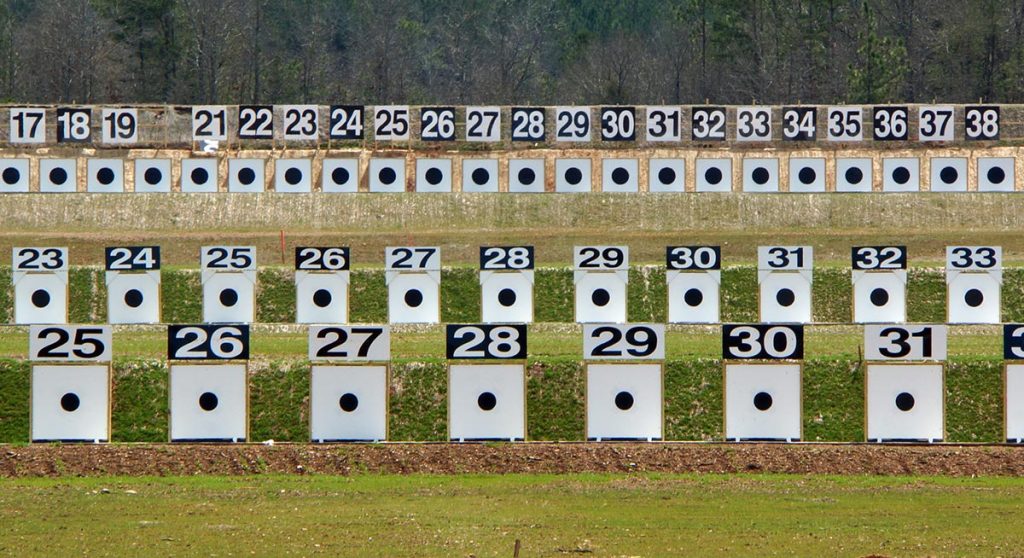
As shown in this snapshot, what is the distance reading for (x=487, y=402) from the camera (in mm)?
27656

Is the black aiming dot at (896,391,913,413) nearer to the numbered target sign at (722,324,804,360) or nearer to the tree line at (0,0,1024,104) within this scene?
the numbered target sign at (722,324,804,360)

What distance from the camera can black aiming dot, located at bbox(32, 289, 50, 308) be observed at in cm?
3681

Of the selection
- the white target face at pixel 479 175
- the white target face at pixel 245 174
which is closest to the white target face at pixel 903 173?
the white target face at pixel 479 175

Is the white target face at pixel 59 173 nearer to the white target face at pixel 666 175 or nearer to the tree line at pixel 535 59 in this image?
→ the white target face at pixel 666 175

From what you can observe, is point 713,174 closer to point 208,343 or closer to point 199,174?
point 199,174

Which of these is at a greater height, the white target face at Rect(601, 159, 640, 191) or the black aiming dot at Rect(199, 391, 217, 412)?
the white target face at Rect(601, 159, 640, 191)

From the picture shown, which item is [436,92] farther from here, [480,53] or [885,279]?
[885,279]

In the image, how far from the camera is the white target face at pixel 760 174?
52625 mm

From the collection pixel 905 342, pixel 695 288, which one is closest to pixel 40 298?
pixel 695 288

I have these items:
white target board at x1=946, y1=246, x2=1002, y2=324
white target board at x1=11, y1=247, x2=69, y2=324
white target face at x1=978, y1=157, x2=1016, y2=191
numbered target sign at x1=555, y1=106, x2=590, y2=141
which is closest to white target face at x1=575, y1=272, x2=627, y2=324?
white target board at x1=946, y1=246, x2=1002, y2=324

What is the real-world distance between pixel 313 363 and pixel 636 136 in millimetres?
28869

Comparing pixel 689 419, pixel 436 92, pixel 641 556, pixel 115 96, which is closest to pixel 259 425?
pixel 689 419

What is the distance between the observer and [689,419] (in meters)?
28.8

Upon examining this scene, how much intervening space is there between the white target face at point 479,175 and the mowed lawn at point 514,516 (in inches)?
1112
